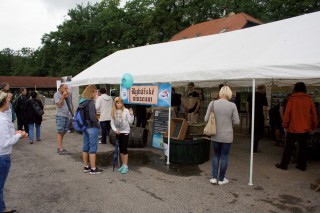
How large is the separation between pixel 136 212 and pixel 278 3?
27.5 meters

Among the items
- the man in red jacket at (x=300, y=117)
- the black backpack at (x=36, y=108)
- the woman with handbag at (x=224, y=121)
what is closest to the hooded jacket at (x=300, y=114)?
the man in red jacket at (x=300, y=117)

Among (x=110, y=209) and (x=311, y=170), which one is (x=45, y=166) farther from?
(x=311, y=170)

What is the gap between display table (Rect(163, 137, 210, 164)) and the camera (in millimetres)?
6352

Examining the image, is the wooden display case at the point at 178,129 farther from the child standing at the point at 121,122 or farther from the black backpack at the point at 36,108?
the black backpack at the point at 36,108

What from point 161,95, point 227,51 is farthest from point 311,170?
point 161,95

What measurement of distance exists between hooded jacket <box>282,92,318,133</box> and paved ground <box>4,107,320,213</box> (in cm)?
99

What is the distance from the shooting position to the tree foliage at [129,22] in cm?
3084

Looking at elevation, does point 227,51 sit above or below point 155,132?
above

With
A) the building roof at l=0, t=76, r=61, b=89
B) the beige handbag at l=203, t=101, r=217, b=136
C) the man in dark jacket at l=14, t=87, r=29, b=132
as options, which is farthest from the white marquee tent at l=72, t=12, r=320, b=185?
the building roof at l=0, t=76, r=61, b=89

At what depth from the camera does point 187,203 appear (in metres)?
4.25

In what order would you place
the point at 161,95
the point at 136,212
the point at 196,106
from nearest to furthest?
the point at 136,212 < the point at 161,95 < the point at 196,106

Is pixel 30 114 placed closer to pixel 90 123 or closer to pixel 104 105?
pixel 104 105

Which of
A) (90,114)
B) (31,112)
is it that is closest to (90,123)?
(90,114)

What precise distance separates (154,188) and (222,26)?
25.9m
